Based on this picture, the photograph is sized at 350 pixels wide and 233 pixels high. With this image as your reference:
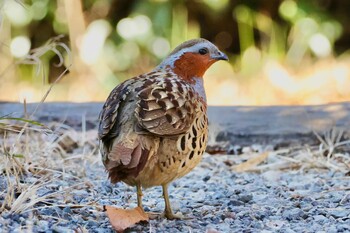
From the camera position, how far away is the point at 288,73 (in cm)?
896

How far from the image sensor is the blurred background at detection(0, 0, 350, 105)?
901cm

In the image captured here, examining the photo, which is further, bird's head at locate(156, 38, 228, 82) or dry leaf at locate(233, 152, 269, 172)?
dry leaf at locate(233, 152, 269, 172)

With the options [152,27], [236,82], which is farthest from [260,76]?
[152,27]

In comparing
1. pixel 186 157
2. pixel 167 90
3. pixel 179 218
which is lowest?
pixel 179 218

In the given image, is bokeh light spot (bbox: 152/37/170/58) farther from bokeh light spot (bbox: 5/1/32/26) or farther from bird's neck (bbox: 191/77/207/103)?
bird's neck (bbox: 191/77/207/103)

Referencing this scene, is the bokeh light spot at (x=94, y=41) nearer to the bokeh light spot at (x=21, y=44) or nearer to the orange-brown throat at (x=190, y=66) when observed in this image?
the bokeh light spot at (x=21, y=44)

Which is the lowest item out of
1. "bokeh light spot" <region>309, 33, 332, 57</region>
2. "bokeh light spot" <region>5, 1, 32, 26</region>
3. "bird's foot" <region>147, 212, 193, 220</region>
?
"bird's foot" <region>147, 212, 193, 220</region>

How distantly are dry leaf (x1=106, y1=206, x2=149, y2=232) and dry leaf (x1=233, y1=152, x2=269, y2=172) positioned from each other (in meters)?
1.79

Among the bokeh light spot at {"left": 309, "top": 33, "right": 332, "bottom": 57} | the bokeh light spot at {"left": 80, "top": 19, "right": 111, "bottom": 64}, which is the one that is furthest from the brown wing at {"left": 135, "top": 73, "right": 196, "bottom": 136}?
the bokeh light spot at {"left": 309, "top": 33, "right": 332, "bottom": 57}

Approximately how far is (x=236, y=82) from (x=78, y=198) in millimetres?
5127

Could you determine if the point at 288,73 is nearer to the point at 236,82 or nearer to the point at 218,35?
the point at 236,82

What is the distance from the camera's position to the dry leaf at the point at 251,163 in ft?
17.3

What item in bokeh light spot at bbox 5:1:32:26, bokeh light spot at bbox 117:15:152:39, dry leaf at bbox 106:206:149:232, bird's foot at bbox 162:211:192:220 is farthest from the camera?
bokeh light spot at bbox 5:1:32:26

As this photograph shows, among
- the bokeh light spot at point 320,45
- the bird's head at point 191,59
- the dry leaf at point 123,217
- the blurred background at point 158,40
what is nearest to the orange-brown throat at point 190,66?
the bird's head at point 191,59
